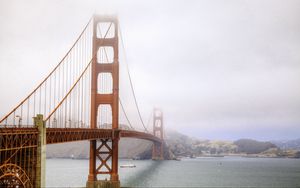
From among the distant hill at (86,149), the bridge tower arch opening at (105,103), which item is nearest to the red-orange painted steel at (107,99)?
the bridge tower arch opening at (105,103)

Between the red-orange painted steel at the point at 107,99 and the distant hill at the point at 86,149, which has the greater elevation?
the red-orange painted steel at the point at 107,99

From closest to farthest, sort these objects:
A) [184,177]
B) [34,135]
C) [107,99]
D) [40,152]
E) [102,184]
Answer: [34,135] → [40,152] → [102,184] → [107,99] → [184,177]

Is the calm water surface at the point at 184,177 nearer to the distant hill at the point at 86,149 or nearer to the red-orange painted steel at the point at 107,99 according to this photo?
the red-orange painted steel at the point at 107,99

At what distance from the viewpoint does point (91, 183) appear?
148 ft

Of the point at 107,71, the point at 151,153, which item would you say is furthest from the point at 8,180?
the point at 151,153

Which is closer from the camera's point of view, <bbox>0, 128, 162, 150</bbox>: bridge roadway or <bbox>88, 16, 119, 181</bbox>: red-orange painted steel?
<bbox>0, 128, 162, 150</bbox>: bridge roadway

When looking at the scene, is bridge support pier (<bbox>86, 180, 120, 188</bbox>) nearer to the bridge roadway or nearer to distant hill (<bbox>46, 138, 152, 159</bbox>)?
the bridge roadway

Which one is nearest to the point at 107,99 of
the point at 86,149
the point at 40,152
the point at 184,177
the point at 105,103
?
the point at 105,103

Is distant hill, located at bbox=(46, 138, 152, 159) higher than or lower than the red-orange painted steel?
lower

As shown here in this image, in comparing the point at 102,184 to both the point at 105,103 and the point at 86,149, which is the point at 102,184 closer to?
the point at 105,103

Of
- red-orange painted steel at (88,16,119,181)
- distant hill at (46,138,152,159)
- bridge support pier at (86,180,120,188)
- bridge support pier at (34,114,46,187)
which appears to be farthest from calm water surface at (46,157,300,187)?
distant hill at (46,138,152,159)

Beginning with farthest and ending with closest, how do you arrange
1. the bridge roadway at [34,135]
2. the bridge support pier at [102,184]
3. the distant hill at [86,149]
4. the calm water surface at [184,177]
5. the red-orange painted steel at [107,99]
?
the distant hill at [86,149]
the calm water surface at [184,177]
the red-orange painted steel at [107,99]
the bridge support pier at [102,184]
the bridge roadway at [34,135]

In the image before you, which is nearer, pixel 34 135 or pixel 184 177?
pixel 34 135

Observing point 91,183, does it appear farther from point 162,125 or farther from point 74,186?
point 162,125
